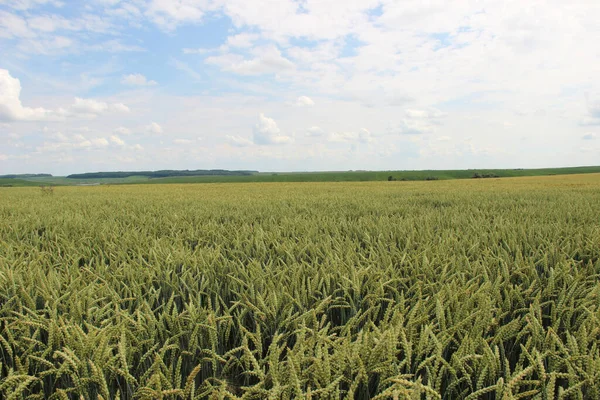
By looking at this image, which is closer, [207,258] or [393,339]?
[393,339]

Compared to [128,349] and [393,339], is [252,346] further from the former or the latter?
[393,339]

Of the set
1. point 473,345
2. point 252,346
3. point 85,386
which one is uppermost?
point 473,345

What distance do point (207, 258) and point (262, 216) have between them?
12.1 feet

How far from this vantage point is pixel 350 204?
8703 mm

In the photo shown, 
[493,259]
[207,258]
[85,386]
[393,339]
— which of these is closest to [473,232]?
[493,259]

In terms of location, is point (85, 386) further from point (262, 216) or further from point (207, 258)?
point (262, 216)

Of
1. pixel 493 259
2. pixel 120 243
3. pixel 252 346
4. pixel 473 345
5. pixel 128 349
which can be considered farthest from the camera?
pixel 120 243

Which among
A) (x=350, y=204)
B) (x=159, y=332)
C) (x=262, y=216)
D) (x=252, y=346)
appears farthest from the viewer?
(x=350, y=204)

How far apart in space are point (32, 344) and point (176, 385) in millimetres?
752

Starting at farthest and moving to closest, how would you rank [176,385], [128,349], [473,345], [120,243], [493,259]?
1. [120,243]
2. [493,259]
3. [128,349]
4. [473,345]
5. [176,385]

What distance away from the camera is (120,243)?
3.84m

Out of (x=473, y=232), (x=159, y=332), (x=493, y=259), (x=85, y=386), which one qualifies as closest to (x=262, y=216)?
(x=473, y=232)

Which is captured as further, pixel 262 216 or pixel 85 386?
pixel 262 216

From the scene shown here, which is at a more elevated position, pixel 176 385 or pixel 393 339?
pixel 393 339
